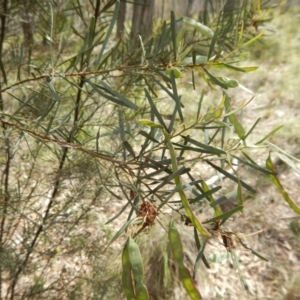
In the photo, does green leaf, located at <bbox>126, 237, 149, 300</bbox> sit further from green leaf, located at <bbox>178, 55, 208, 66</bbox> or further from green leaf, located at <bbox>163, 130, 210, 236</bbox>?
green leaf, located at <bbox>178, 55, 208, 66</bbox>

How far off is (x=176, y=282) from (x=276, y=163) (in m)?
0.79

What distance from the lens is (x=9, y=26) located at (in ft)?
2.56

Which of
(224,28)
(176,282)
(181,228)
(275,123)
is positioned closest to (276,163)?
(275,123)

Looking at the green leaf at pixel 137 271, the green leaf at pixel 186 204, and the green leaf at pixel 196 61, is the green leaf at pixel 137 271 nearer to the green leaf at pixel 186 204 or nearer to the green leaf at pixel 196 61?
the green leaf at pixel 186 204

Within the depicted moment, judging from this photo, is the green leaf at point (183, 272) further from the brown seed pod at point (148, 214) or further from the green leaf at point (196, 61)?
the green leaf at point (196, 61)

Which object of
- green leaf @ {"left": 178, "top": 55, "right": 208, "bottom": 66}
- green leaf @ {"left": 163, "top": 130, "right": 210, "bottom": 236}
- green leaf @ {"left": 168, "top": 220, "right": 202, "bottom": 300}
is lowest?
green leaf @ {"left": 168, "top": 220, "right": 202, "bottom": 300}

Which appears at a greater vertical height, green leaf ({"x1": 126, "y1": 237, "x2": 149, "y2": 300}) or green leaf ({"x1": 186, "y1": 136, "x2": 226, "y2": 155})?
green leaf ({"x1": 186, "y1": 136, "x2": 226, "y2": 155})

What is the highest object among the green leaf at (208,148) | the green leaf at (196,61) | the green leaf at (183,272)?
the green leaf at (196,61)

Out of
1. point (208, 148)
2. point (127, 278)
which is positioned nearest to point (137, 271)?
point (127, 278)

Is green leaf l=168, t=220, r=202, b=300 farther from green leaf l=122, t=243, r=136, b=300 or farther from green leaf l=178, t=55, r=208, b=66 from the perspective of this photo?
green leaf l=178, t=55, r=208, b=66

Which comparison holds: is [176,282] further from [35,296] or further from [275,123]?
[275,123]

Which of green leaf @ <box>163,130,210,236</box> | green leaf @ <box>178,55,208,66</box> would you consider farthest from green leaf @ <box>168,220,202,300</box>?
green leaf @ <box>178,55,208,66</box>

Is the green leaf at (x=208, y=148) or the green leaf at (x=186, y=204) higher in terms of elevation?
the green leaf at (x=208, y=148)

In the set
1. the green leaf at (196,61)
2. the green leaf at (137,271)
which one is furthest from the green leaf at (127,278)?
the green leaf at (196,61)
